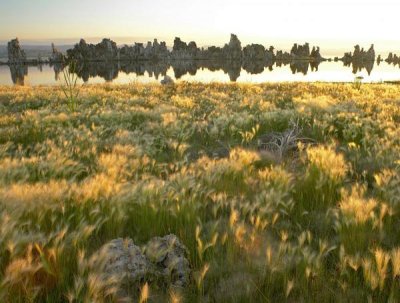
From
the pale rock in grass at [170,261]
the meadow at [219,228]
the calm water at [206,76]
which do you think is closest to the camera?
the meadow at [219,228]

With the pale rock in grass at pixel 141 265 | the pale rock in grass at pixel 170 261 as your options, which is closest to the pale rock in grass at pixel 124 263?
the pale rock in grass at pixel 141 265

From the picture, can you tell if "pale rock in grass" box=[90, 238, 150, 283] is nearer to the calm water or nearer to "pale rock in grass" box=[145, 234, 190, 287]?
"pale rock in grass" box=[145, 234, 190, 287]

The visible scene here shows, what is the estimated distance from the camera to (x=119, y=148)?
6.57 metres

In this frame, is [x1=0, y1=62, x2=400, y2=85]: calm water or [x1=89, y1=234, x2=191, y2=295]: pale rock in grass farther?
[x1=0, y1=62, x2=400, y2=85]: calm water

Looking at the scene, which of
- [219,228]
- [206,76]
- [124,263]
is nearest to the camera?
[124,263]


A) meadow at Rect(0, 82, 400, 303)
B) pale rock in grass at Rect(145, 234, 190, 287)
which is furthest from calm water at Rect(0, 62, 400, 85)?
pale rock in grass at Rect(145, 234, 190, 287)

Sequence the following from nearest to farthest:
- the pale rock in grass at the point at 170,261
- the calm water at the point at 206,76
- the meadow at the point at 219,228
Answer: the meadow at the point at 219,228, the pale rock in grass at the point at 170,261, the calm water at the point at 206,76

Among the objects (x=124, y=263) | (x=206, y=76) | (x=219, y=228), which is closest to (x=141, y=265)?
(x=124, y=263)

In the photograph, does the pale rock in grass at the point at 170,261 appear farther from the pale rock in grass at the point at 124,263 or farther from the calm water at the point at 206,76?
the calm water at the point at 206,76

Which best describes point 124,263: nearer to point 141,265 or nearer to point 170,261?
point 141,265

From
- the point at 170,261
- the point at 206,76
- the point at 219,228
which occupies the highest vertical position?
the point at 206,76

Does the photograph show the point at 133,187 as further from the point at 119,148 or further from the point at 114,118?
the point at 114,118

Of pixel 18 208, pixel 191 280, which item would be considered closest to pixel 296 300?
pixel 191 280

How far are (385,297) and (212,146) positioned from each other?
18.8ft
